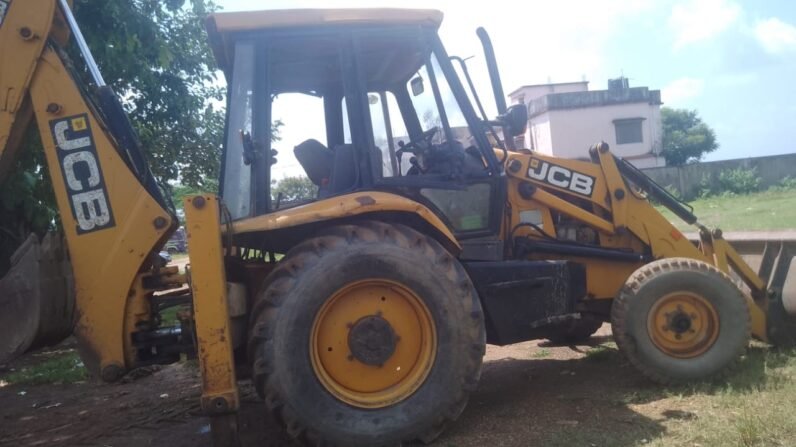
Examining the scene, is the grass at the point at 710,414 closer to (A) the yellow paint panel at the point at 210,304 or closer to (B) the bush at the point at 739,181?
(A) the yellow paint panel at the point at 210,304

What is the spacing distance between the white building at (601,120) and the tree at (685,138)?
7.84m

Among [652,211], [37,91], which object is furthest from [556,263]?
[37,91]

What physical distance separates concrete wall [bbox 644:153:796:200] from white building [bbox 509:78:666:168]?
7.57 metres

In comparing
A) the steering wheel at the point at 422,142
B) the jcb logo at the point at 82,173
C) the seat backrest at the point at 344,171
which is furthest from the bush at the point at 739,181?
the jcb logo at the point at 82,173

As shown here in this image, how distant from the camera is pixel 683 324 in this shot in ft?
16.5

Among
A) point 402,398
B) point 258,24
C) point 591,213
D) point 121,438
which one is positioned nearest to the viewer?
point 402,398

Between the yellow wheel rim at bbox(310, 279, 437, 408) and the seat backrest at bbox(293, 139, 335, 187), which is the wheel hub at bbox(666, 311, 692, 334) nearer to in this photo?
the yellow wheel rim at bbox(310, 279, 437, 408)

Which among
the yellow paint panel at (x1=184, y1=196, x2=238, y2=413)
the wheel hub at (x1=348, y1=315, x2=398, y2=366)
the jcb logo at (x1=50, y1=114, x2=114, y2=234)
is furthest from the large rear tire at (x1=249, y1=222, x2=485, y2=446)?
the jcb logo at (x1=50, y1=114, x2=114, y2=234)

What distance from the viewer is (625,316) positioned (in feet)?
16.1

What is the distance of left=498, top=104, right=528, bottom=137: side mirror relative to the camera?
4895 mm

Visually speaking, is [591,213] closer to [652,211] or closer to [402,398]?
[652,211]

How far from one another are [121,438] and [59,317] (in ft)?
3.87

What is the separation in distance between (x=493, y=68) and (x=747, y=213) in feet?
55.3

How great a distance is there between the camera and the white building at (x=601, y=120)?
120 feet
